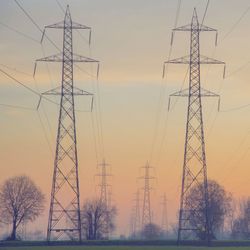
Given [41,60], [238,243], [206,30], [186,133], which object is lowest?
[238,243]

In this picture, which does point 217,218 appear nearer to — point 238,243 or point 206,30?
point 238,243

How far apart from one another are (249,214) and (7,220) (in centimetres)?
7595

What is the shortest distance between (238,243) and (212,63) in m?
38.8

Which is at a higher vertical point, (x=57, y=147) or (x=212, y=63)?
(x=212, y=63)

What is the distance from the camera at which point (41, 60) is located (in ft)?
238

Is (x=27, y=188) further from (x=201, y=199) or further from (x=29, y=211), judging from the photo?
(x=201, y=199)

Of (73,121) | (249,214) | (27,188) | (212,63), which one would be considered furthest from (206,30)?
(249,214)

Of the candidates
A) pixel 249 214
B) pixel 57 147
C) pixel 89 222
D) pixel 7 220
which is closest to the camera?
pixel 57 147

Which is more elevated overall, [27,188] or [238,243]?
[27,188]

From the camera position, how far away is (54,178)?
237ft

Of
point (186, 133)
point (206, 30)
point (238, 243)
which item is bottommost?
point (238, 243)

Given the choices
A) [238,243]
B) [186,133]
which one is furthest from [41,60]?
[238,243]

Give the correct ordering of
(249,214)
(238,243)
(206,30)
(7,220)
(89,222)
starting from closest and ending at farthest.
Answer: (206,30)
(238,243)
(7,220)
(89,222)
(249,214)

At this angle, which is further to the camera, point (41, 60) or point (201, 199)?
point (201, 199)
